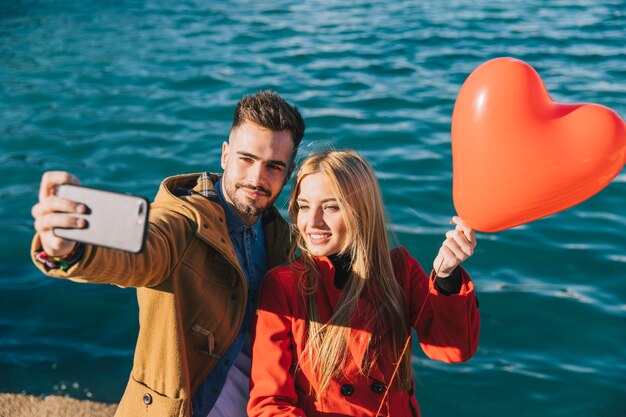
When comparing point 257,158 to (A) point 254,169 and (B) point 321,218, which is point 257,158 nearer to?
(A) point 254,169

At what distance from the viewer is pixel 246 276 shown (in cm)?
312

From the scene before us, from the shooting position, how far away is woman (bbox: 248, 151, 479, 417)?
279 cm

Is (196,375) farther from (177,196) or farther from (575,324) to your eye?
(575,324)

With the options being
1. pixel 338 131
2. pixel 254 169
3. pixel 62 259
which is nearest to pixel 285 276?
pixel 254 169

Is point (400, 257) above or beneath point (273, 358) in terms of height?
above

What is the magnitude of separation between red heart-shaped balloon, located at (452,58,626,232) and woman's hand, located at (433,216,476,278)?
0.39 ft

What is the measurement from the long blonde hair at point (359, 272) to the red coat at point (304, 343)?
0.03m

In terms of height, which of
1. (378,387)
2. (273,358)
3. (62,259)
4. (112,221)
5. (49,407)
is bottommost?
(49,407)

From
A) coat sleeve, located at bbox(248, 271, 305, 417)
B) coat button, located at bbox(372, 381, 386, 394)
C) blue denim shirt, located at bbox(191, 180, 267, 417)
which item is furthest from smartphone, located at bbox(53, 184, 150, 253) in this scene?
coat button, located at bbox(372, 381, 386, 394)

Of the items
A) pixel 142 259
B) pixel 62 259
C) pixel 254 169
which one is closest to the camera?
pixel 62 259

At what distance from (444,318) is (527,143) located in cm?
72

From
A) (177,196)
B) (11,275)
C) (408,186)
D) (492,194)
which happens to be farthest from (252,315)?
(408,186)

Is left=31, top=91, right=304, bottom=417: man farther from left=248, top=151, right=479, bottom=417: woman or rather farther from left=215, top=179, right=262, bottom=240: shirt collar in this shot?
left=248, top=151, right=479, bottom=417: woman

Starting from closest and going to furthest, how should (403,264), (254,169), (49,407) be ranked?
(403,264) → (254,169) → (49,407)
